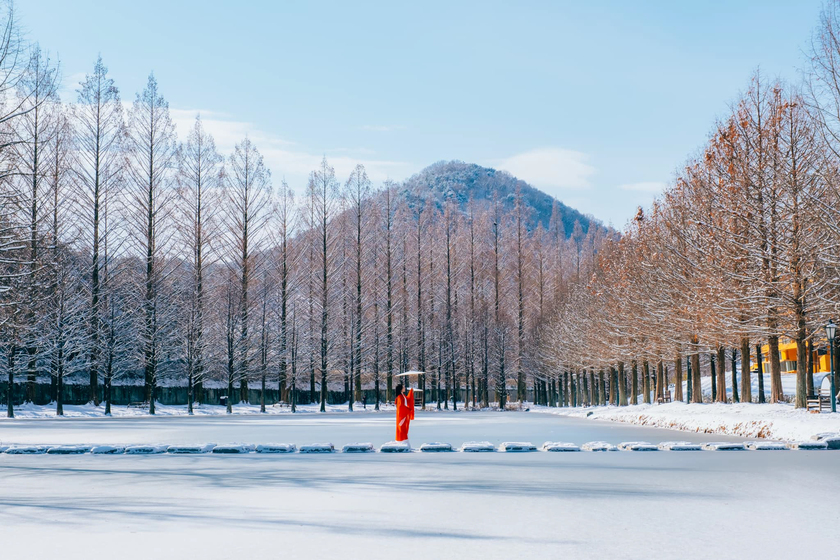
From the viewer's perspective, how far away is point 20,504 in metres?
8.62

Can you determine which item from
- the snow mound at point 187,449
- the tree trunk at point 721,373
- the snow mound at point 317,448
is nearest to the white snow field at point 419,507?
the snow mound at point 187,449

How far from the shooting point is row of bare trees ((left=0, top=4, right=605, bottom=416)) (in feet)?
131

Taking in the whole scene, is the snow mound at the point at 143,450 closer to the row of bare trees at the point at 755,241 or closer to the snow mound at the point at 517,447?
the snow mound at the point at 517,447

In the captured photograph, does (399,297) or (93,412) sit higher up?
(399,297)

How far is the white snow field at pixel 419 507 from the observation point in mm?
6309

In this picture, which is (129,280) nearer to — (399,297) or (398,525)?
(399,297)

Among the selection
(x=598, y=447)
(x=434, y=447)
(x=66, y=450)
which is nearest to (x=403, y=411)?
(x=434, y=447)

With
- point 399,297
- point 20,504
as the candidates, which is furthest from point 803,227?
point 399,297

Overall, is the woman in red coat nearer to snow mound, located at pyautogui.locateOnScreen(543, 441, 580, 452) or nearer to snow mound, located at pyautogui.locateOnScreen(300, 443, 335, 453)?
snow mound, located at pyautogui.locateOnScreen(300, 443, 335, 453)

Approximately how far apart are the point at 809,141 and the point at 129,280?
37708 mm

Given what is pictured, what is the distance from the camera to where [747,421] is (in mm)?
23141

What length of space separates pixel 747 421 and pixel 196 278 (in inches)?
1375

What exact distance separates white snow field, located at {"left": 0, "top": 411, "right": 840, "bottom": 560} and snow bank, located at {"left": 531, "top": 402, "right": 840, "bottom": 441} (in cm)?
633

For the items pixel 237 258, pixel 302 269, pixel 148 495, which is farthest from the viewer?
pixel 302 269
